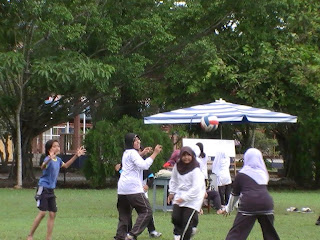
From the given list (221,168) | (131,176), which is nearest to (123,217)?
(131,176)

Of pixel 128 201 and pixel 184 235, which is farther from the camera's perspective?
pixel 128 201

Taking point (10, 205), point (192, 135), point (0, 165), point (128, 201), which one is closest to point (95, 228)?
point (128, 201)

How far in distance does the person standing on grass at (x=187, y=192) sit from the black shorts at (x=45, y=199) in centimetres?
190

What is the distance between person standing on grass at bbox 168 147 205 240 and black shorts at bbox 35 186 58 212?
1.90 meters

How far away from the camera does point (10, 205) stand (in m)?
19.1

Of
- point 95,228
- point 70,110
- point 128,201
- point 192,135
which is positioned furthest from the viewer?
point 192,135

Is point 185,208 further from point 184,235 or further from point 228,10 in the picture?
point 228,10

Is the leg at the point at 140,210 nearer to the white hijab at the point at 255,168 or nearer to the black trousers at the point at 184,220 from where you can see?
the black trousers at the point at 184,220

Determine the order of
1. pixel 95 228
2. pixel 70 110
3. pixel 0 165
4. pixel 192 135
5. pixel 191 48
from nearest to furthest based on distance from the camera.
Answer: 1. pixel 95 228
2. pixel 191 48
3. pixel 70 110
4. pixel 192 135
5. pixel 0 165

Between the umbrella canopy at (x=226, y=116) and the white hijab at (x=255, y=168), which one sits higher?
the umbrella canopy at (x=226, y=116)

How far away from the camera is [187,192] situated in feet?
35.9

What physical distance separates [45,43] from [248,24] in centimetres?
736

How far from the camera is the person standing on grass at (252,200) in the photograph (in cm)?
994

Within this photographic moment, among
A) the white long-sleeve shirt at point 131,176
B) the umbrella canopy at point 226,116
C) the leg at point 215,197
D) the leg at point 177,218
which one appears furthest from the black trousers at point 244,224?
the leg at point 215,197
